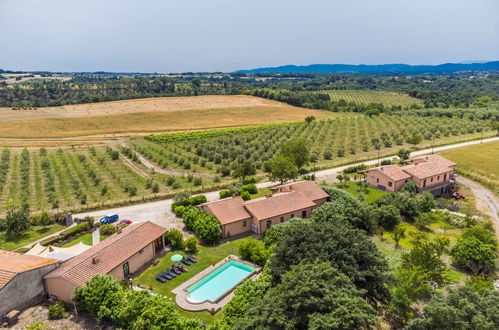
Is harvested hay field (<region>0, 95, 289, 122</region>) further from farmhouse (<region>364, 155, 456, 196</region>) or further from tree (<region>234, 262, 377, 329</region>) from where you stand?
tree (<region>234, 262, 377, 329</region>)

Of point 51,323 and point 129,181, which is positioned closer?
point 51,323

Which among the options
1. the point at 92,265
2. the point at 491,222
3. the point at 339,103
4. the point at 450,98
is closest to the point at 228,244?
the point at 92,265

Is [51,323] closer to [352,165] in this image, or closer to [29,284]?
[29,284]

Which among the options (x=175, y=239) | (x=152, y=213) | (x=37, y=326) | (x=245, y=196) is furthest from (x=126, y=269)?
(x=245, y=196)

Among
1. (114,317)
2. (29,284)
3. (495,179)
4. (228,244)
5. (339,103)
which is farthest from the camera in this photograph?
(339,103)

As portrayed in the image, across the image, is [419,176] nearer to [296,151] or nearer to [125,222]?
[296,151]
